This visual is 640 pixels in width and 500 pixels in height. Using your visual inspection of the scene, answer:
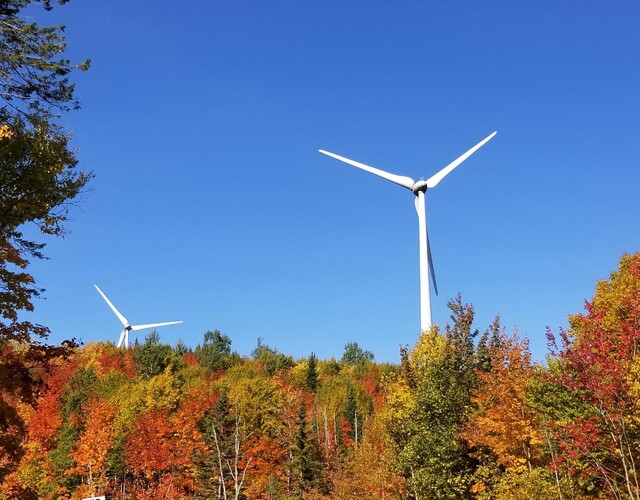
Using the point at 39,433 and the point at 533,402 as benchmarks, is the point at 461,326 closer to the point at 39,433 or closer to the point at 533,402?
the point at 533,402

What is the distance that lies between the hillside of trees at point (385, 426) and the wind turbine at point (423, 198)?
614 cm

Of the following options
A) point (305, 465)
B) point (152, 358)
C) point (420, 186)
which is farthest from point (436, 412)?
point (152, 358)

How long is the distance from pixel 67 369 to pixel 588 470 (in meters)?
84.5

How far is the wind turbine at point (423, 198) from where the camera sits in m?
40.2

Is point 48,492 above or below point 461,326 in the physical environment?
below

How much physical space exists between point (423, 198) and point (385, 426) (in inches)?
936

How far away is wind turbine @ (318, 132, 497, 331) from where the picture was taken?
1581 inches

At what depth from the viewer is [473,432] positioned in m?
26.3

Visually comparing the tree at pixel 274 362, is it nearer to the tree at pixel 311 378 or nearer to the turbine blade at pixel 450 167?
the tree at pixel 311 378

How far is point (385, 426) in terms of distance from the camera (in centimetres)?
3105

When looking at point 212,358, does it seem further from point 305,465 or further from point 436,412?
point 436,412

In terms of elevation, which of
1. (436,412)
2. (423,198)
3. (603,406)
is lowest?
(603,406)

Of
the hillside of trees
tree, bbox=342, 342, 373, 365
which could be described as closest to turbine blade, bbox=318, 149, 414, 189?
the hillside of trees

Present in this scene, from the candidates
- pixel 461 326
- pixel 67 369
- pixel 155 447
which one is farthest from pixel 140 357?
pixel 461 326
